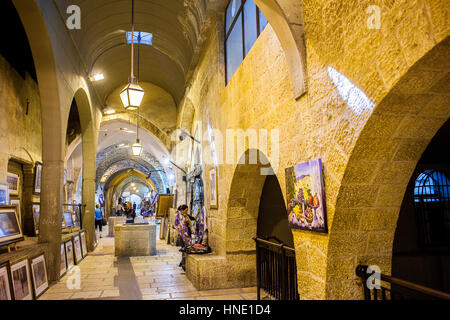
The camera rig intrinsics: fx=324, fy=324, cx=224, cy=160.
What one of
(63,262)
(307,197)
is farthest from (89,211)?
(307,197)

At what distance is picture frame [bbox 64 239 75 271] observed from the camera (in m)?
7.19

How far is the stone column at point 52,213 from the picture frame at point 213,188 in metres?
2.99

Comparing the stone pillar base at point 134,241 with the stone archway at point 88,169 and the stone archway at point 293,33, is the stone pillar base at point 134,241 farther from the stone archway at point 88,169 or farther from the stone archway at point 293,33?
the stone archway at point 293,33

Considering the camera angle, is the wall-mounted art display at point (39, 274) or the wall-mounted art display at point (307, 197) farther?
the wall-mounted art display at point (39, 274)

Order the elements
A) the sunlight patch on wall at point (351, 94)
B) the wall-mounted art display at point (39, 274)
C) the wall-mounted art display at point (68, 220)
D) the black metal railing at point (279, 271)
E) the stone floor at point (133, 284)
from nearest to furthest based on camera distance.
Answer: the sunlight patch on wall at point (351, 94)
the black metal railing at point (279, 271)
the wall-mounted art display at point (39, 274)
the stone floor at point (133, 284)
the wall-mounted art display at point (68, 220)

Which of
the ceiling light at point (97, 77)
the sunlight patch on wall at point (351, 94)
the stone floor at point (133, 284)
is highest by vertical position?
the ceiling light at point (97, 77)

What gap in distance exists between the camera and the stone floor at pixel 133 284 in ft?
17.3

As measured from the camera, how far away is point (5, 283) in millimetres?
3715

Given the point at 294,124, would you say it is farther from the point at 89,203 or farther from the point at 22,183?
the point at 89,203

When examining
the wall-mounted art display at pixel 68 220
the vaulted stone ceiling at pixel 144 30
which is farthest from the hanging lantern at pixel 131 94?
the wall-mounted art display at pixel 68 220

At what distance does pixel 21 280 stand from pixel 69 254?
129 inches

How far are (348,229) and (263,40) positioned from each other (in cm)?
268

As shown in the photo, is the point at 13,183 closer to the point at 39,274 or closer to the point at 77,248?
the point at 77,248

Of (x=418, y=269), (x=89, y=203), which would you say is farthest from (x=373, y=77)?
(x=89, y=203)
